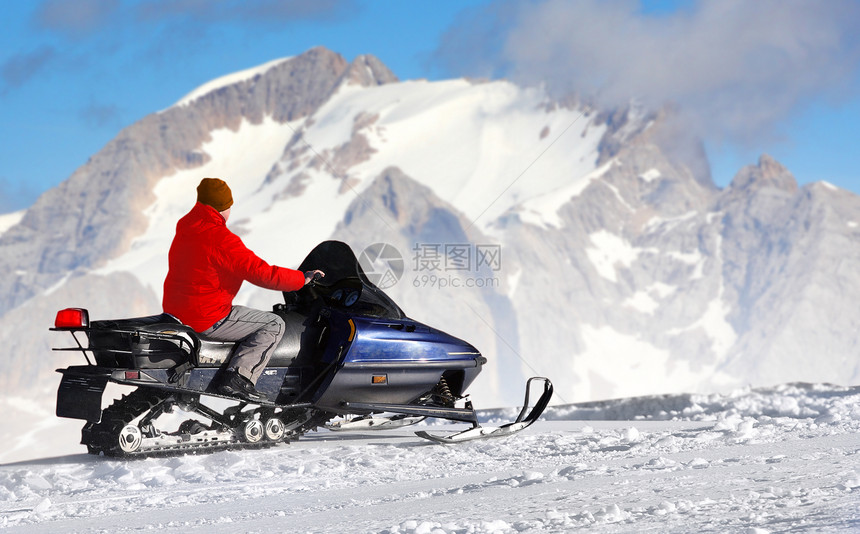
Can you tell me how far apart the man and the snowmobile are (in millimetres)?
105

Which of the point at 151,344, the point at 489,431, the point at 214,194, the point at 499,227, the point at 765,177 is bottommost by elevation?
the point at 489,431

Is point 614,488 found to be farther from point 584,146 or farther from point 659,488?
point 584,146

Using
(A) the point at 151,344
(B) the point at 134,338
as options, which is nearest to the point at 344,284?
(A) the point at 151,344

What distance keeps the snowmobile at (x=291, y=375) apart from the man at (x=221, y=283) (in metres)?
0.11

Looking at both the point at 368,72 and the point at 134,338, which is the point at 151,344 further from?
the point at 368,72

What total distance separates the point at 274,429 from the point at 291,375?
38 centimetres

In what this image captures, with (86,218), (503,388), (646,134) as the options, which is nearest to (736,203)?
(646,134)

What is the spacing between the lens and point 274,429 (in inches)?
229

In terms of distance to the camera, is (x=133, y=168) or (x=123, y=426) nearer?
(x=123, y=426)

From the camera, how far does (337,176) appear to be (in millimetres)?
144625

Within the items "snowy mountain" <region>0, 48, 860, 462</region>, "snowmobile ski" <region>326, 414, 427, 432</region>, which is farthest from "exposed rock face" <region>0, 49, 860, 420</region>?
"snowmobile ski" <region>326, 414, 427, 432</region>

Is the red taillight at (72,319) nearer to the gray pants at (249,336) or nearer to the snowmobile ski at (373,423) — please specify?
the gray pants at (249,336)

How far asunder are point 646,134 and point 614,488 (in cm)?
17192

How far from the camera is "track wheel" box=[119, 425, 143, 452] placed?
205 inches
